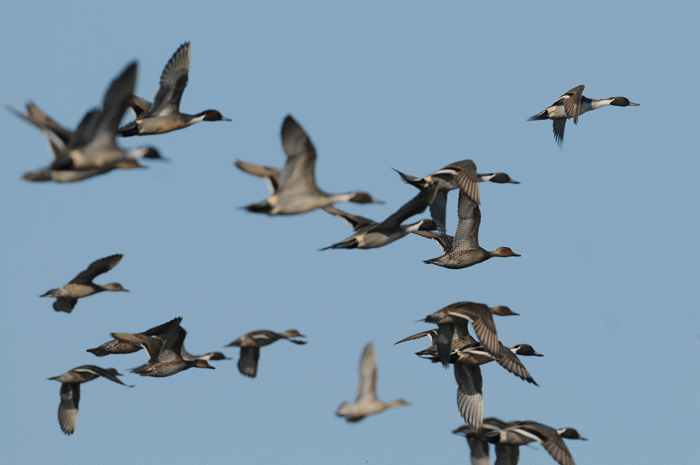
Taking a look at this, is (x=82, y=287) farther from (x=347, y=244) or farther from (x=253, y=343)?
(x=347, y=244)

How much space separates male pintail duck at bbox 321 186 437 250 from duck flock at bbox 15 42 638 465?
0.03m

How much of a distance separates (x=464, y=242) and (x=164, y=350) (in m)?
8.43

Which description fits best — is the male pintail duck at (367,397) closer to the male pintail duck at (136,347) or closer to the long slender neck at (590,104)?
the male pintail duck at (136,347)

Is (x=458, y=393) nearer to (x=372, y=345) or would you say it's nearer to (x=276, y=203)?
(x=372, y=345)

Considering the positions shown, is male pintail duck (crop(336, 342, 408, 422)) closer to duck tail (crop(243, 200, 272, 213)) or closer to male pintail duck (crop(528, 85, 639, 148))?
duck tail (crop(243, 200, 272, 213))

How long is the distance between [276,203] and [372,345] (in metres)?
3.59

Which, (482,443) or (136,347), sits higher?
(136,347)

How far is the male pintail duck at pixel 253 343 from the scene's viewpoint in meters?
25.5

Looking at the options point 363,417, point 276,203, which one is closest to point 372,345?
point 363,417

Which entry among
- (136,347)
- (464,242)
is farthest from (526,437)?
(136,347)

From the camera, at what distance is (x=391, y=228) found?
2447cm

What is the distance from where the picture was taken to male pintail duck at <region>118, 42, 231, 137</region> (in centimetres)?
2816

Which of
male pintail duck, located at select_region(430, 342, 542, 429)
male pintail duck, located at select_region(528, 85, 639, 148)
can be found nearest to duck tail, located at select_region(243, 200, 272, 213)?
male pintail duck, located at select_region(430, 342, 542, 429)

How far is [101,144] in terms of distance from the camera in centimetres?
2244
